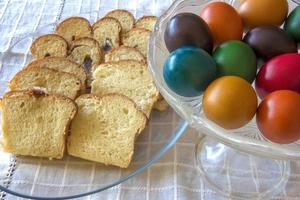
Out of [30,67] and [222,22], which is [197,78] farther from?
[30,67]

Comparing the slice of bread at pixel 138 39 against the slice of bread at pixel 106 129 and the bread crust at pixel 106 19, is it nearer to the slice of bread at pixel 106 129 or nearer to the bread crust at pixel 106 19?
the bread crust at pixel 106 19

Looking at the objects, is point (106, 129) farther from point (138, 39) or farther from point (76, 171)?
point (138, 39)

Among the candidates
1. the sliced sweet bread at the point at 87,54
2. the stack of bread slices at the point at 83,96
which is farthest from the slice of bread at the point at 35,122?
the sliced sweet bread at the point at 87,54

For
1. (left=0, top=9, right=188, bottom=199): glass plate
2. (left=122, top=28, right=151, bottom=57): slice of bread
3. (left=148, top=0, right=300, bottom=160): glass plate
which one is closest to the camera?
(left=148, top=0, right=300, bottom=160): glass plate

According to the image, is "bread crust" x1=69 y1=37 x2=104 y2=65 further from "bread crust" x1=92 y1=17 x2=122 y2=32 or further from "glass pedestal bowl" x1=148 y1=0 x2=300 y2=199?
"glass pedestal bowl" x1=148 y1=0 x2=300 y2=199

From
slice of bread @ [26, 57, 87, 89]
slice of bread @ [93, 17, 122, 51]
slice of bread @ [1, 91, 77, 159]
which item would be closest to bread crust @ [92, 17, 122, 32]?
slice of bread @ [93, 17, 122, 51]
